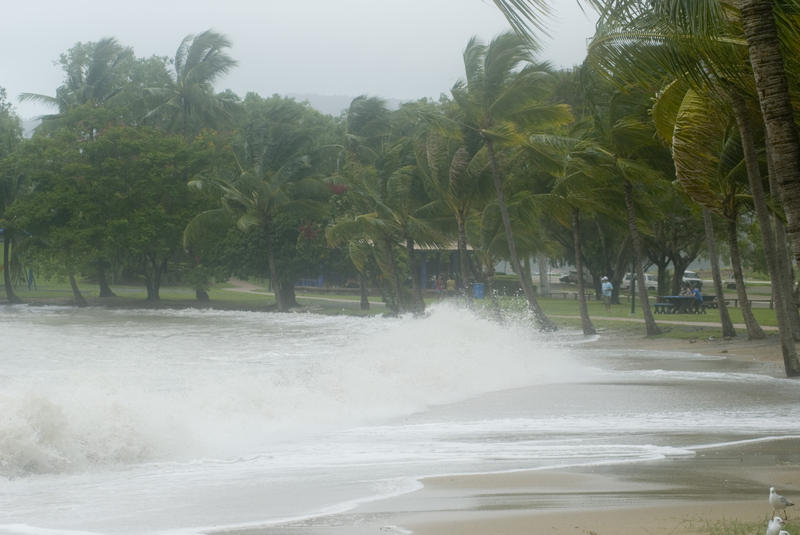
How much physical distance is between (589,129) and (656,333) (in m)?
5.87

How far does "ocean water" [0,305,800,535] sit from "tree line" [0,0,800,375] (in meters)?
3.60

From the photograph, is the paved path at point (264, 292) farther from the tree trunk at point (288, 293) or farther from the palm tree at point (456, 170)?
the palm tree at point (456, 170)

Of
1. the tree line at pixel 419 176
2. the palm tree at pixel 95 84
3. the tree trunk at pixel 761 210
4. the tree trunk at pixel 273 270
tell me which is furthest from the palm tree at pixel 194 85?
the tree trunk at pixel 761 210

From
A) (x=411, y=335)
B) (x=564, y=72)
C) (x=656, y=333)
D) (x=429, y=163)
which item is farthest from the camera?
(x=564, y=72)

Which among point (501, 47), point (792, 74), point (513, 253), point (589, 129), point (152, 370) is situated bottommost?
point (152, 370)

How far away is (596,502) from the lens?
637 centimetres

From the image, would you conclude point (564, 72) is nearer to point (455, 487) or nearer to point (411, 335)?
point (411, 335)

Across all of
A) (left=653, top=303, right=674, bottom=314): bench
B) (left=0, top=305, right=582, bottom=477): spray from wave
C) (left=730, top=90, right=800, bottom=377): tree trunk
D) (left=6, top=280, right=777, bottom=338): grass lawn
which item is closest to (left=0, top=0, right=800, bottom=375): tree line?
(left=730, top=90, right=800, bottom=377): tree trunk

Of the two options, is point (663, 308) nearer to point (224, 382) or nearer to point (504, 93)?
point (504, 93)

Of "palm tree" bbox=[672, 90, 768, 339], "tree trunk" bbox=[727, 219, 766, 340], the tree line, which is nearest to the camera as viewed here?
"palm tree" bbox=[672, 90, 768, 339]

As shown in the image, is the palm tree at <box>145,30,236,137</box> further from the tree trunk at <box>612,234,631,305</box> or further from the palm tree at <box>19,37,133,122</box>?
the tree trunk at <box>612,234,631,305</box>

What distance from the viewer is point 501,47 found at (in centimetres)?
2638

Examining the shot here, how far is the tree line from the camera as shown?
15.9 metres

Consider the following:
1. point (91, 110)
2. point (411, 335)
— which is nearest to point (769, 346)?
point (411, 335)
